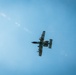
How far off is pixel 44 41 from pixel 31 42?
7.78m

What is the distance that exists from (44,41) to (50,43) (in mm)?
3753

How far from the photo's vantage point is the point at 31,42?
16012 cm

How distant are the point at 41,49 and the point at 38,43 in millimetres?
3957

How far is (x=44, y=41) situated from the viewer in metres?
158

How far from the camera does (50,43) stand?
159125mm

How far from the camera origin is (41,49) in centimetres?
16012

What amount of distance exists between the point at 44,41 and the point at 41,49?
5.27 metres

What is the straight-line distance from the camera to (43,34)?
156750 mm

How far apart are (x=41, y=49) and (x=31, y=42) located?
23.5 ft

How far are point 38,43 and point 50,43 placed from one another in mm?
7016
